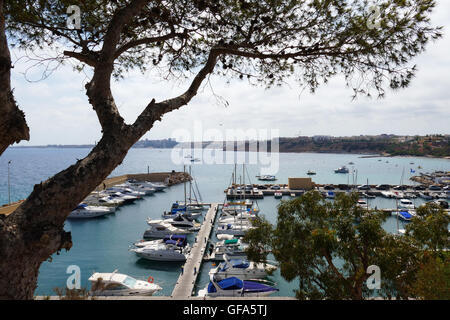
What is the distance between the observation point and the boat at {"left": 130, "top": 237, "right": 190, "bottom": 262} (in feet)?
44.3

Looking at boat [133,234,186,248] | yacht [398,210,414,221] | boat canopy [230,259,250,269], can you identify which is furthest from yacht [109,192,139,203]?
yacht [398,210,414,221]

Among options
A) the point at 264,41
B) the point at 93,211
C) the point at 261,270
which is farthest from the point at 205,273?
the point at 93,211

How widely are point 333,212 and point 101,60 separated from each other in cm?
397

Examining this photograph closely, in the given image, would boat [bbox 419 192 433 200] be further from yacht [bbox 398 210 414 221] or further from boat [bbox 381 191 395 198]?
yacht [bbox 398 210 414 221]

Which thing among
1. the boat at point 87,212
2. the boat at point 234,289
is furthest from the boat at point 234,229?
the boat at point 87,212

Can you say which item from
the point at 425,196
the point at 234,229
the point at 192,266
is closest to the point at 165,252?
the point at 192,266

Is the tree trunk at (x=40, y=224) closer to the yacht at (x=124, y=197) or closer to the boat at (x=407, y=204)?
the boat at (x=407, y=204)

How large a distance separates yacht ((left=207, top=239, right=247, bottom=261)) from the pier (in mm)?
463

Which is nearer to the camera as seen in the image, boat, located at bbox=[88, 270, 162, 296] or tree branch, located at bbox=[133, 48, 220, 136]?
tree branch, located at bbox=[133, 48, 220, 136]

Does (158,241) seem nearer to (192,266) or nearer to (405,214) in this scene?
(192,266)

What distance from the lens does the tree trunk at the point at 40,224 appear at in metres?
1.92

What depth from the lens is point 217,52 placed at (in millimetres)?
3332

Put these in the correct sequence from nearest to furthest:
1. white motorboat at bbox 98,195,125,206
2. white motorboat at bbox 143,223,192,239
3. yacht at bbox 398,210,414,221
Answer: white motorboat at bbox 143,223,192,239 < yacht at bbox 398,210,414,221 < white motorboat at bbox 98,195,125,206

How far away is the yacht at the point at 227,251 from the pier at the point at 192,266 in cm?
46
